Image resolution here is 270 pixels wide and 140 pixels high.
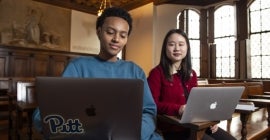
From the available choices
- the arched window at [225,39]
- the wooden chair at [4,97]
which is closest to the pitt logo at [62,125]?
the wooden chair at [4,97]

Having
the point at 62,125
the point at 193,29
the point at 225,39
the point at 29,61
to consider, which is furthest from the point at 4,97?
the point at 225,39

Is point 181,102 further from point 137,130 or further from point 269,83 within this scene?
point 269,83

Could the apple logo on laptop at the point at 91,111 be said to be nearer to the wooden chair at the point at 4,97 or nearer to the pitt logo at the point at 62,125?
the pitt logo at the point at 62,125

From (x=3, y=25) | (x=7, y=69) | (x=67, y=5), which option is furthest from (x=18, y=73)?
(x=67, y=5)

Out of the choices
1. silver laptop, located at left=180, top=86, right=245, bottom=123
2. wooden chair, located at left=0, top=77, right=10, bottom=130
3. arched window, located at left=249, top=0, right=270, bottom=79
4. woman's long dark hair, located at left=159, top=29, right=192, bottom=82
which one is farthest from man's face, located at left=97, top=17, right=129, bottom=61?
arched window, located at left=249, top=0, right=270, bottom=79

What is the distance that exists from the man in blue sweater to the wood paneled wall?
6402 millimetres

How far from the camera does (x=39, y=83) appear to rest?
78cm

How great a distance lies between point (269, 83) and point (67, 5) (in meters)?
6.96

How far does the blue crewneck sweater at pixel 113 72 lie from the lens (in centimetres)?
119

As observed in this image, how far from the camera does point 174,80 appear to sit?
1.72 meters

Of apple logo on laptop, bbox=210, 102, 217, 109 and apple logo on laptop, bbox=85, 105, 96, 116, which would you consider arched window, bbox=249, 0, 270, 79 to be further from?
apple logo on laptop, bbox=85, 105, 96, 116

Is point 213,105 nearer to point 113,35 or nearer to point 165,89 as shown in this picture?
point 165,89

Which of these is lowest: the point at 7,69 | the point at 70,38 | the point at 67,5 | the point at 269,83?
the point at 269,83

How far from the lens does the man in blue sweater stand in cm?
122
